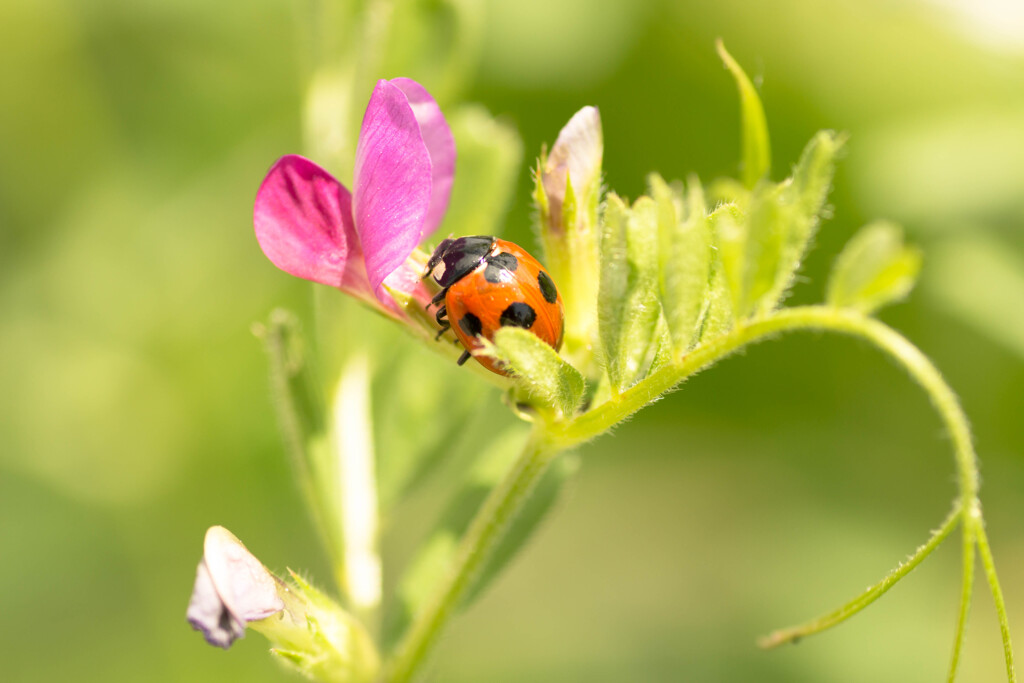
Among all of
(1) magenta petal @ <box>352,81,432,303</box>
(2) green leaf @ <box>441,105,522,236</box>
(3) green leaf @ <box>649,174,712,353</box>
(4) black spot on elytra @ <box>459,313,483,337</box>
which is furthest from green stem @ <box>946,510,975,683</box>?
(2) green leaf @ <box>441,105,522,236</box>

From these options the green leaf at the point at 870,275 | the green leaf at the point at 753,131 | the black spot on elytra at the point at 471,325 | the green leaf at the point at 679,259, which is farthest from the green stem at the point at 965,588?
the black spot on elytra at the point at 471,325

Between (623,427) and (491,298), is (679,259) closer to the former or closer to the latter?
(491,298)

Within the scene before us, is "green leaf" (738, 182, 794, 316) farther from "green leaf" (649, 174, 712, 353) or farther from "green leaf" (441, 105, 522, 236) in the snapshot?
"green leaf" (441, 105, 522, 236)

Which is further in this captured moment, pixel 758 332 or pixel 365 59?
pixel 365 59

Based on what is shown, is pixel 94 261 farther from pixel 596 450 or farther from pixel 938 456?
pixel 938 456

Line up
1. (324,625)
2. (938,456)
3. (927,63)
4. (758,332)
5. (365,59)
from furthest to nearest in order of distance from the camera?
1. (927,63)
2. (938,456)
3. (365,59)
4. (324,625)
5. (758,332)

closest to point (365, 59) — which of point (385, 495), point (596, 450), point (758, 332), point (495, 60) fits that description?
point (385, 495)

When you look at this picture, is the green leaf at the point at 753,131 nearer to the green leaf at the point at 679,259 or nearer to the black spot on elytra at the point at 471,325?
the green leaf at the point at 679,259

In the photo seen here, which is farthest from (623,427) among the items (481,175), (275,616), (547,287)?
(275,616)
